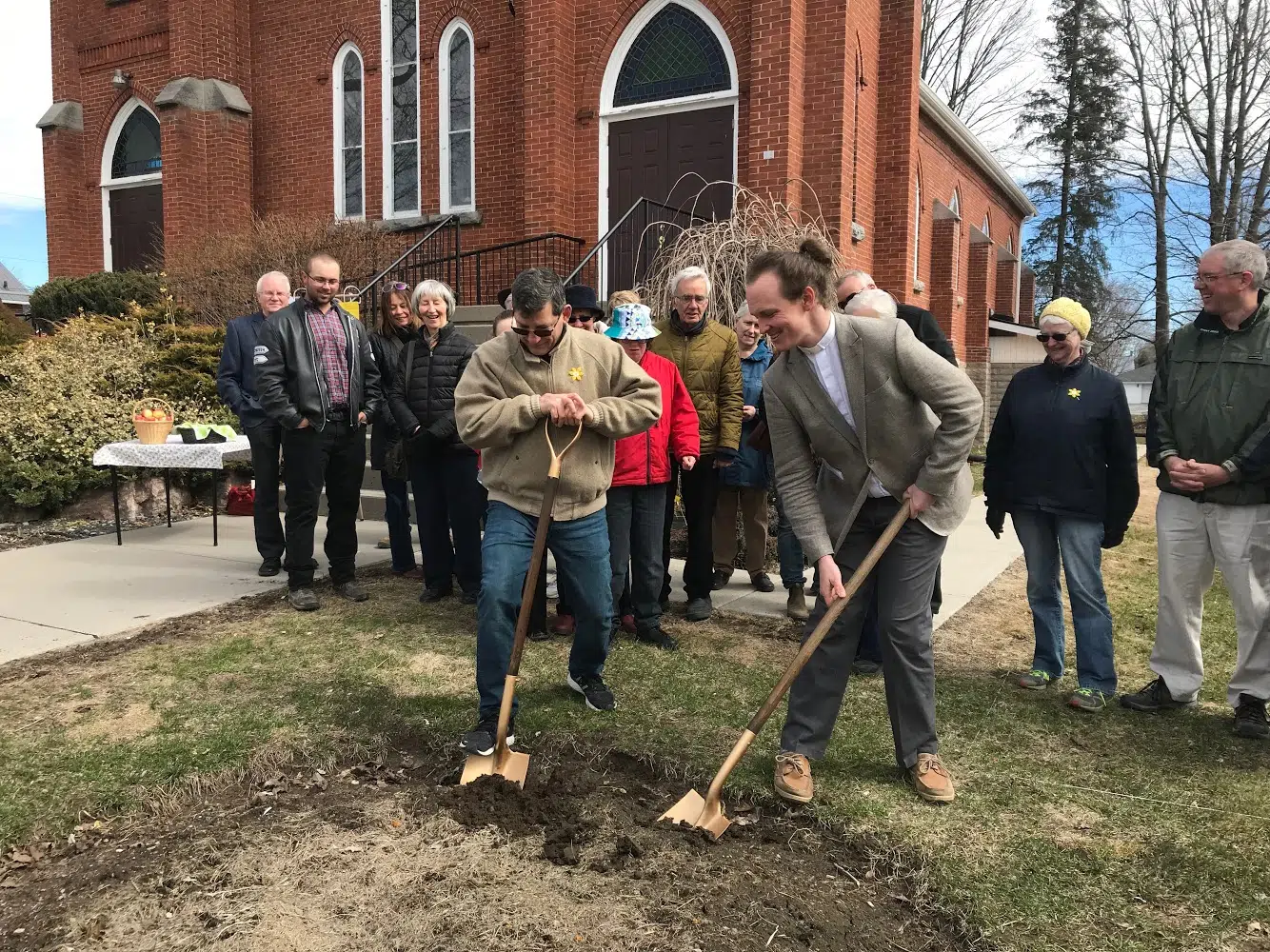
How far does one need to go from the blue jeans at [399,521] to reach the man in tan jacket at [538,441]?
2880 mm

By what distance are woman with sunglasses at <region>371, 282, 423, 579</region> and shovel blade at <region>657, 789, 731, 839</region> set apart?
145 inches

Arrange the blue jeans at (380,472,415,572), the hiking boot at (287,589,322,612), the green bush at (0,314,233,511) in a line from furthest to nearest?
the green bush at (0,314,233,511) < the blue jeans at (380,472,415,572) < the hiking boot at (287,589,322,612)

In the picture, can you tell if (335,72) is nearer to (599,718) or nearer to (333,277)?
(333,277)

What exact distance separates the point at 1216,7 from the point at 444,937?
32.6 m

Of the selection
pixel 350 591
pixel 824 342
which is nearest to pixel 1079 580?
pixel 824 342

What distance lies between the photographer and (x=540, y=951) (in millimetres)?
2416

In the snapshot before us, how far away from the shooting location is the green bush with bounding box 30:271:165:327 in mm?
13047

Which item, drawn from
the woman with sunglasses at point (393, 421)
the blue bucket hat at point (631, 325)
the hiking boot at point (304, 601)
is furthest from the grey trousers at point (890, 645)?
the woman with sunglasses at point (393, 421)

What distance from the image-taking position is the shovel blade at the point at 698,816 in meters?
3.03

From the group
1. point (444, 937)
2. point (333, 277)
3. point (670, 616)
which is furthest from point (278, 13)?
point (444, 937)

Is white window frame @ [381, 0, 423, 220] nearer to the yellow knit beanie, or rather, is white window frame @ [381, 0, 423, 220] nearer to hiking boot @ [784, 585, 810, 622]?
hiking boot @ [784, 585, 810, 622]

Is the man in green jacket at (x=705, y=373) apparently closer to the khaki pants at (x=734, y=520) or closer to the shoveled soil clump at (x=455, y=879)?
the khaki pants at (x=734, y=520)

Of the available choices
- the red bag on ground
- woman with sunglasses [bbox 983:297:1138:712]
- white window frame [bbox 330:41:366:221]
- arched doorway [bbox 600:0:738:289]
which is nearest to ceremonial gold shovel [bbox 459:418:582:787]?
woman with sunglasses [bbox 983:297:1138:712]

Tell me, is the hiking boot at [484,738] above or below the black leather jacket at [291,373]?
below
